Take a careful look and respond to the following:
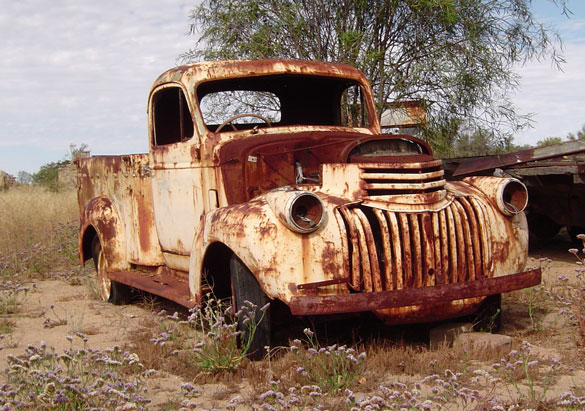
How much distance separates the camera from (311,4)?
11453 millimetres

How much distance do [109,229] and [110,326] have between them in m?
1.11

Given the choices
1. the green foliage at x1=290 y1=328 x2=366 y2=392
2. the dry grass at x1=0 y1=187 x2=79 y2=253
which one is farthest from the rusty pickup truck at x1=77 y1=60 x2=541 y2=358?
the dry grass at x1=0 y1=187 x2=79 y2=253

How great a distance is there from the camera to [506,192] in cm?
447

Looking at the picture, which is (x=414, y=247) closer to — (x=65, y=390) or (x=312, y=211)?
(x=312, y=211)

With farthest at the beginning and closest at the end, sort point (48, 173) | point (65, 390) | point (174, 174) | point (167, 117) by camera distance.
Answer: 1. point (48, 173)
2. point (167, 117)
3. point (174, 174)
4. point (65, 390)

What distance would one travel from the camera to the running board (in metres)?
4.68

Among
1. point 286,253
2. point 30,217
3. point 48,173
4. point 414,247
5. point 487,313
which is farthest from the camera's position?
point 48,173

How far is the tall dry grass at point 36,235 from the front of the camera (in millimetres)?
8281

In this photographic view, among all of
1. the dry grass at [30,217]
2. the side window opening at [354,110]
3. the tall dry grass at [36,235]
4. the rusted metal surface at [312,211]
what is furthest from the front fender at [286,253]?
the dry grass at [30,217]

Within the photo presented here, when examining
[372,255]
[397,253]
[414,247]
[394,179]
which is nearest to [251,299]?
[372,255]

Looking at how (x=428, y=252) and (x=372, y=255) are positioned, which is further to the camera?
(x=428, y=252)

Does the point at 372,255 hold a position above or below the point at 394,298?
above

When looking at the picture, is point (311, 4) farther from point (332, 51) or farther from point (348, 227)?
point (348, 227)

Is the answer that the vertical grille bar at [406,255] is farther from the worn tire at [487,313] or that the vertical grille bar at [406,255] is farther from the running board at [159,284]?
the running board at [159,284]
